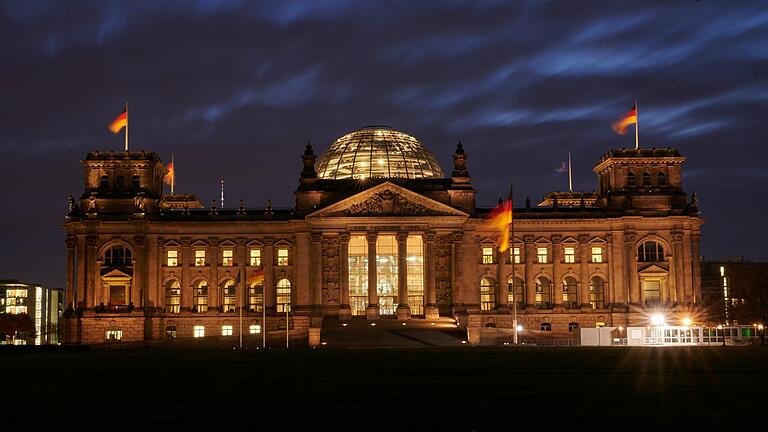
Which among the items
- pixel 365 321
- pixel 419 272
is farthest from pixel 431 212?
pixel 365 321

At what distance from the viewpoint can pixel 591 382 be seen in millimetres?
39219

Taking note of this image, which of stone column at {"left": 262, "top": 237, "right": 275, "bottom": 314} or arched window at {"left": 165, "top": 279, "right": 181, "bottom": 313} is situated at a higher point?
stone column at {"left": 262, "top": 237, "right": 275, "bottom": 314}

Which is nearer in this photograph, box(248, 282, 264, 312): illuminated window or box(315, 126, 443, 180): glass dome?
box(248, 282, 264, 312): illuminated window

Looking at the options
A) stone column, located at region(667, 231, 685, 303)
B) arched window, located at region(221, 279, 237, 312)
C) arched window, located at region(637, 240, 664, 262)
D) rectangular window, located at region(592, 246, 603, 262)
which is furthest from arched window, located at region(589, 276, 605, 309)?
arched window, located at region(221, 279, 237, 312)

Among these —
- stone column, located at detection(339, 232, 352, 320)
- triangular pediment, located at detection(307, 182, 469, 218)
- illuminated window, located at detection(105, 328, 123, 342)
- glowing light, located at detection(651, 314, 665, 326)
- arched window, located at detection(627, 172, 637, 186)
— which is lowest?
illuminated window, located at detection(105, 328, 123, 342)

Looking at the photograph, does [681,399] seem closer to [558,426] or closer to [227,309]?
[558,426]

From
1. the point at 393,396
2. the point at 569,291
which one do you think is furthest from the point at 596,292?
the point at 393,396

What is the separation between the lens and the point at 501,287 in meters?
125

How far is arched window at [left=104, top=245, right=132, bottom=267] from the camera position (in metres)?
124

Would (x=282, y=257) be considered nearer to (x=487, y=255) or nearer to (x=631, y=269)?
(x=487, y=255)

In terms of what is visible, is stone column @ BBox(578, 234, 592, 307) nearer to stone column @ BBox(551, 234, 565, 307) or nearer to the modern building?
the modern building

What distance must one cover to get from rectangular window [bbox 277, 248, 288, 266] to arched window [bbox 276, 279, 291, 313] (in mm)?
1998

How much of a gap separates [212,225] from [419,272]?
2495 cm

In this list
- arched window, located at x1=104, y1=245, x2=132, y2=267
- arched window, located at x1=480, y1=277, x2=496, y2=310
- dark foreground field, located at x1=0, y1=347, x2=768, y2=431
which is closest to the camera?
dark foreground field, located at x1=0, y1=347, x2=768, y2=431
